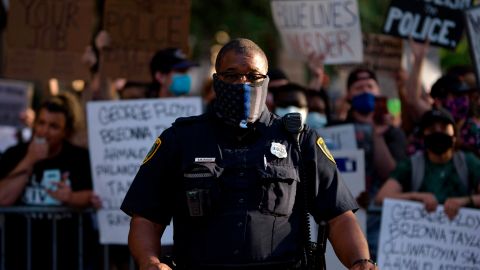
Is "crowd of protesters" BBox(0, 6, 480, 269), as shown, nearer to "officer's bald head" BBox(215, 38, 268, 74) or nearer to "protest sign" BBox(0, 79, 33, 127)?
"protest sign" BBox(0, 79, 33, 127)

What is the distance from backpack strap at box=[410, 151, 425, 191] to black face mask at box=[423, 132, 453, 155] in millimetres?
141

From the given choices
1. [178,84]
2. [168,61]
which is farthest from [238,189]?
[168,61]

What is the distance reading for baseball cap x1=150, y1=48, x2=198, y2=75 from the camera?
8219 millimetres

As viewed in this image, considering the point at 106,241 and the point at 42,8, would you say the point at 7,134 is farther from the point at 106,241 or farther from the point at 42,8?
the point at 106,241

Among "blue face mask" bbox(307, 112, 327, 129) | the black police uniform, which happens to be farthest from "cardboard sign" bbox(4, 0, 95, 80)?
the black police uniform

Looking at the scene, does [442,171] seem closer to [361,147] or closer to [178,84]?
[361,147]

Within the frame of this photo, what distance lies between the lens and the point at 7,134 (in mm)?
10766

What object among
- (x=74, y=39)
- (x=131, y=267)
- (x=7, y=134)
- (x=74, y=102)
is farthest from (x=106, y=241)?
(x=7, y=134)

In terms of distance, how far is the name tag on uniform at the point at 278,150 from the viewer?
4523 millimetres

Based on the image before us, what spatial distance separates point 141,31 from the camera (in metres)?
9.16

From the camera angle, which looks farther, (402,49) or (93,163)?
(402,49)

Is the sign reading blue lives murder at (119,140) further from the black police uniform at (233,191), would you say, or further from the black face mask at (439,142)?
the black police uniform at (233,191)

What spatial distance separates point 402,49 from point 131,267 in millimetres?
3860

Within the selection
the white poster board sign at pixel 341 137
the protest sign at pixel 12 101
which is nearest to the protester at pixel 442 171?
the white poster board sign at pixel 341 137
